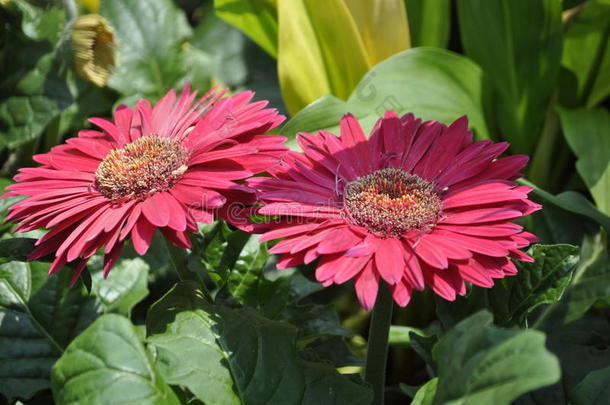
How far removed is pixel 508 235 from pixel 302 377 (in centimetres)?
23

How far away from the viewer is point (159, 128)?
79 centimetres

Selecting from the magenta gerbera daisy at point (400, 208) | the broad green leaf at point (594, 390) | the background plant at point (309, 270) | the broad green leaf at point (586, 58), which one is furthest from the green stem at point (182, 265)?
the broad green leaf at point (586, 58)

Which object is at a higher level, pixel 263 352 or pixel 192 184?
pixel 192 184

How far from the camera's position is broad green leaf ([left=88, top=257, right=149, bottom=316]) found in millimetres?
903

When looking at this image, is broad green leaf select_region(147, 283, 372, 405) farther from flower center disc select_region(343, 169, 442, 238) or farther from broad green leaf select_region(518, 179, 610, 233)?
broad green leaf select_region(518, 179, 610, 233)

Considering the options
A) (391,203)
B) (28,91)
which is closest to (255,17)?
(28,91)

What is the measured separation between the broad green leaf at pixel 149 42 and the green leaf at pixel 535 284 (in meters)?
0.77

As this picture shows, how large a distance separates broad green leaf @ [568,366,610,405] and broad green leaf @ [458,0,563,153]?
51 cm

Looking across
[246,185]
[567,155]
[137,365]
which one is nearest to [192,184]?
[246,185]

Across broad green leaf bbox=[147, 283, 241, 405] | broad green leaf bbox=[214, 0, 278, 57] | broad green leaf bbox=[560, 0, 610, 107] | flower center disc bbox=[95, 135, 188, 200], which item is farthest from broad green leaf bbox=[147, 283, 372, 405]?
broad green leaf bbox=[560, 0, 610, 107]

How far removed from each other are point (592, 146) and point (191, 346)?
667 millimetres

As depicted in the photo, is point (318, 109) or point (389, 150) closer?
point (389, 150)

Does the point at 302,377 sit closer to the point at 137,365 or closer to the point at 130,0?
the point at 137,365

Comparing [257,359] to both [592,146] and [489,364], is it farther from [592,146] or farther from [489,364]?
[592,146]
